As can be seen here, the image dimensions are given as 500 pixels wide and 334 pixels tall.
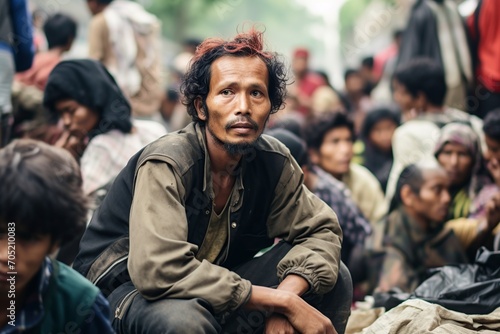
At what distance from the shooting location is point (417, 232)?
20.6ft

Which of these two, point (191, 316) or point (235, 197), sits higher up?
point (235, 197)

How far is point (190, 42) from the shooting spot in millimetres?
13438

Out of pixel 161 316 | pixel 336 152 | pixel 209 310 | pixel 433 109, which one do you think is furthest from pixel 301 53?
pixel 161 316

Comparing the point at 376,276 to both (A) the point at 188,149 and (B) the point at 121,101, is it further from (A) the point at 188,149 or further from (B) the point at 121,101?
(A) the point at 188,149

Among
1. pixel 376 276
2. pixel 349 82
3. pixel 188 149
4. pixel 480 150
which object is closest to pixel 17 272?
pixel 188 149

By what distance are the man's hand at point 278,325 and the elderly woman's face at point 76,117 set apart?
8.74ft

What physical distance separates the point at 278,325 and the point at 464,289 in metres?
1.38

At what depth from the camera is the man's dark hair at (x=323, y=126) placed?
7617 mm

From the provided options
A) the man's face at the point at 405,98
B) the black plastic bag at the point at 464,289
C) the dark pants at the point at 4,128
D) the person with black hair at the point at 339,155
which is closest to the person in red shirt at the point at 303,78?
the man's face at the point at 405,98

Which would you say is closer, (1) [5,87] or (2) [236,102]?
(2) [236,102]

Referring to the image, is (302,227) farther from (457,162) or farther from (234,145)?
(457,162)

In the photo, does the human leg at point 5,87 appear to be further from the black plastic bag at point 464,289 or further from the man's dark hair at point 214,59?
the black plastic bag at point 464,289

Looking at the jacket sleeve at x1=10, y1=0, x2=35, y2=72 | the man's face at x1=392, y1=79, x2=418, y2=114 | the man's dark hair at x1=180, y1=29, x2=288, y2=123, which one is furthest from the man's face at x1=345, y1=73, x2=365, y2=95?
the man's dark hair at x1=180, y1=29, x2=288, y2=123

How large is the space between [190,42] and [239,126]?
9.48 metres
